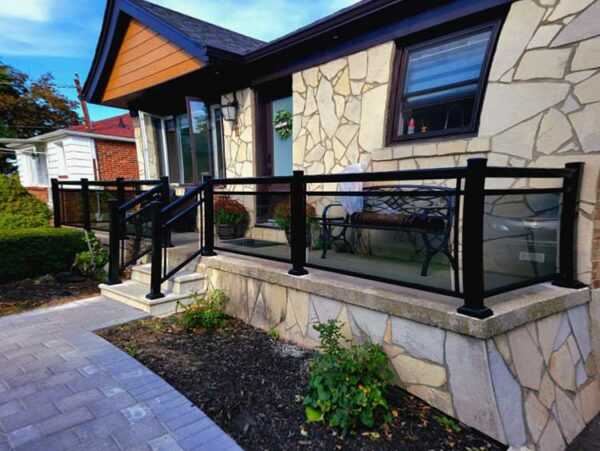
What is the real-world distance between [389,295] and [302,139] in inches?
117

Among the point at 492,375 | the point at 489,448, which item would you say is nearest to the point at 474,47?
the point at 492,375

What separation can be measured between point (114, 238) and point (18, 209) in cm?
273

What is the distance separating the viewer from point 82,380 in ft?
7.47

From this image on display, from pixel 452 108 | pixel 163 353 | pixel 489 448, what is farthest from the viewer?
pixel 452 108

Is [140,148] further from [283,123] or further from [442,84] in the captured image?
[442,84]

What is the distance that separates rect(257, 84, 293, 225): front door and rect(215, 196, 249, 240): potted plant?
1420mm

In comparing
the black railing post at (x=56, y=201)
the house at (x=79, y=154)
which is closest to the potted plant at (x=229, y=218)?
the black railing post at (x=56, y=201)

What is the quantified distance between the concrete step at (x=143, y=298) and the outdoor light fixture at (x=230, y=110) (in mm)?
2865

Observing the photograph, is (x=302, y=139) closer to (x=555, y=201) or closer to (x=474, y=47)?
(x=474, y=47)

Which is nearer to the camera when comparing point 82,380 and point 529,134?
point 82,380

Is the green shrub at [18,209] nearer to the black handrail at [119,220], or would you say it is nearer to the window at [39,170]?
the black handrail at [119,220]

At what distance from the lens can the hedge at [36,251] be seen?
452 cm

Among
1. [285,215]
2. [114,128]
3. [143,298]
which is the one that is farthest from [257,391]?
[114,128]

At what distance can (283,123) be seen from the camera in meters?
5.18
